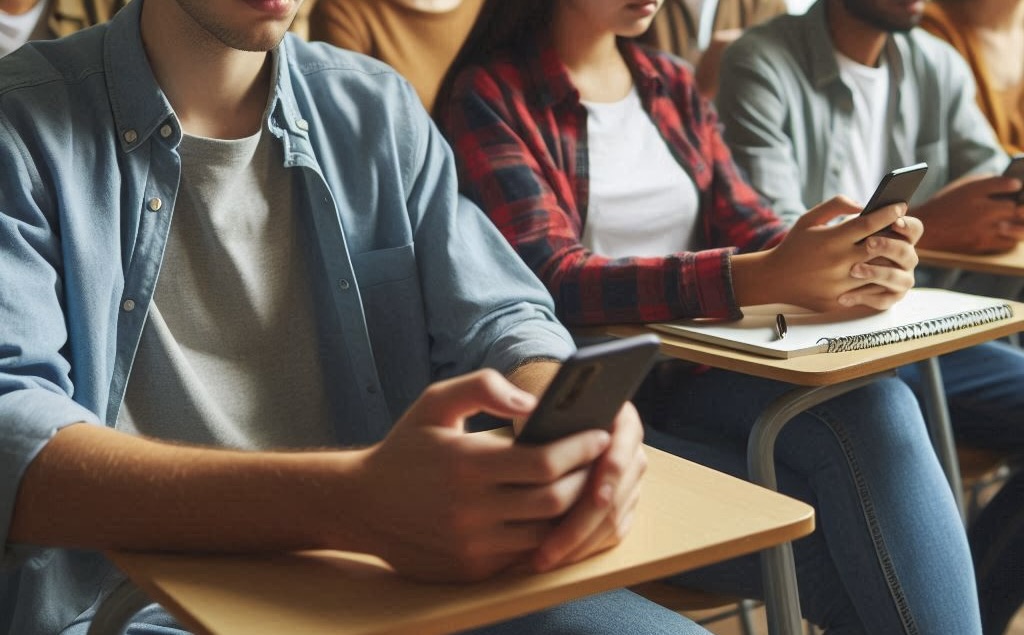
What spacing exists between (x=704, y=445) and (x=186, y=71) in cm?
85

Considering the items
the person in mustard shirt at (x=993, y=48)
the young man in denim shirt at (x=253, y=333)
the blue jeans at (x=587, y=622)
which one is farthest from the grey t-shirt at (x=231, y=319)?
the person in mustard shirt at (x=993, y=48)

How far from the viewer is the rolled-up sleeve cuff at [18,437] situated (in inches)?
34.4

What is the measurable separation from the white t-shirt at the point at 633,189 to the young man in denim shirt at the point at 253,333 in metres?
0.47

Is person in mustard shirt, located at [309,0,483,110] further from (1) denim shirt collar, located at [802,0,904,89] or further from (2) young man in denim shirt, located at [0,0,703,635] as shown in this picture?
(1) denim shirt collar, located at [802,0,904,89]

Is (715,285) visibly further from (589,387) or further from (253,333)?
(589,387)

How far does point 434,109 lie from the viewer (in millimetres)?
1853

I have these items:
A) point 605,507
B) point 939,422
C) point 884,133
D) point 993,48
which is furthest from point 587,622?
point 993,48

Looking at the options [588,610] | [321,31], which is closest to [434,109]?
[321,31]

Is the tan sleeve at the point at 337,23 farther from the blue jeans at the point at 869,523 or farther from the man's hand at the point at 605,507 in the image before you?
the man's hand at the point at 605,507

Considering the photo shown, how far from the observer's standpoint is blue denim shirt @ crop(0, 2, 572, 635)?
1.03 m

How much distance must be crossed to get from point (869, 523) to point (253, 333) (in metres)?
0.76

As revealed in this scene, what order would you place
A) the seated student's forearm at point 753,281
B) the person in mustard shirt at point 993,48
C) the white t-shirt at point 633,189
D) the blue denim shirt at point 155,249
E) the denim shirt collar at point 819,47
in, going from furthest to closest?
the person in mustard shirt at point 993,48, the denim shirt collar at point 819,47, the white t-shirt at point 633,189, the seated student's forearm at point 753,281, the blue denim shirt at point 155,249

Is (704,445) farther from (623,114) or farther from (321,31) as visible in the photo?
(321,31)

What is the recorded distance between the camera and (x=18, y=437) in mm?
878
